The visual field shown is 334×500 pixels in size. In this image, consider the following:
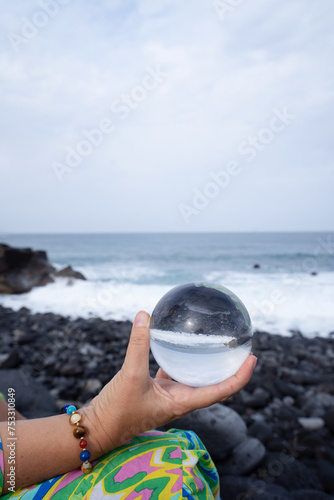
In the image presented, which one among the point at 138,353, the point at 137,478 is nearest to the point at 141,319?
the point at 138,353

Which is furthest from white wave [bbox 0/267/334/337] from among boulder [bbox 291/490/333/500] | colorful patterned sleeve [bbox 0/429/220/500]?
colorful patterned sleeve [bbox 0/429/220/500]

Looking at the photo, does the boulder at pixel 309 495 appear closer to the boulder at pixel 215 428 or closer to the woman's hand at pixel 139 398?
the boulder at pixel 215 428

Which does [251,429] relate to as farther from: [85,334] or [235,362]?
[85,334]

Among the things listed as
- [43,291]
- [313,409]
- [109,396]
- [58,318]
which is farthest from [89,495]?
[43,291]

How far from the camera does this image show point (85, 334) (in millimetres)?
8477

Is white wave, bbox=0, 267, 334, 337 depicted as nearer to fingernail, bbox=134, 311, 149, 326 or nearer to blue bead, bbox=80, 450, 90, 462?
fingernail, bbox=134, 311, 149, 326

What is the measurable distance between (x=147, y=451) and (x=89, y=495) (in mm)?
247

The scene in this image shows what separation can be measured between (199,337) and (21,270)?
722 inches

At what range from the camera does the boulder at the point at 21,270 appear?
56.4 ft

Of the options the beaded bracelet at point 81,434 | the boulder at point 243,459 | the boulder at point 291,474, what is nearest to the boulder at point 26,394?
the boulder at point 243,459

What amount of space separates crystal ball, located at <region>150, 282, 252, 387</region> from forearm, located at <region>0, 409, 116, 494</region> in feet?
1.37

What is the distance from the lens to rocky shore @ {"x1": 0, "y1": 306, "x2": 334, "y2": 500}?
3023mm

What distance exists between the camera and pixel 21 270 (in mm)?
18266

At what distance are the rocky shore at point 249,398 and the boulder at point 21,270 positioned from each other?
8.22 m
